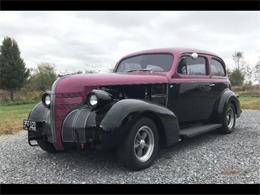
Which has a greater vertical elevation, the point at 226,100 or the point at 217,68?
the point at 217,68

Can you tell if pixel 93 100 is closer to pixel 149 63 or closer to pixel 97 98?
pixel 97 98

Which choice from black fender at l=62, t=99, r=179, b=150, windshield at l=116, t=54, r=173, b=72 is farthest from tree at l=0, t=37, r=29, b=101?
black fender at l=62, t=99, r=179, b=150

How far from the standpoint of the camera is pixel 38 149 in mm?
7230

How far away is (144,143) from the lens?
18.4ft

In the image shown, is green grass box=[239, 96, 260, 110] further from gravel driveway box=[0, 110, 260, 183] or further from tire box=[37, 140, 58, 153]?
tire box=[37, 140, 58, 153]

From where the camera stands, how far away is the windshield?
7.13 meters

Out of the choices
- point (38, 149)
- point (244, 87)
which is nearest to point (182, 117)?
point (38, 149)

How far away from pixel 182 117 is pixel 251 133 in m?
2.40

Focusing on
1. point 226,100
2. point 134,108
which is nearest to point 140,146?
point 134,108

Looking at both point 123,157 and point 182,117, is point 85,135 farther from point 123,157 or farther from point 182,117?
point 182,117

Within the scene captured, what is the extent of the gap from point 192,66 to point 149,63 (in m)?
1.01

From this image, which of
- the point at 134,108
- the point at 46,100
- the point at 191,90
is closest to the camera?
the point at 134,108

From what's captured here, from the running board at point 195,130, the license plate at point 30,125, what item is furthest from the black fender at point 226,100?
the license plate at point 30,125

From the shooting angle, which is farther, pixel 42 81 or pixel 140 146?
pixel 42 81
